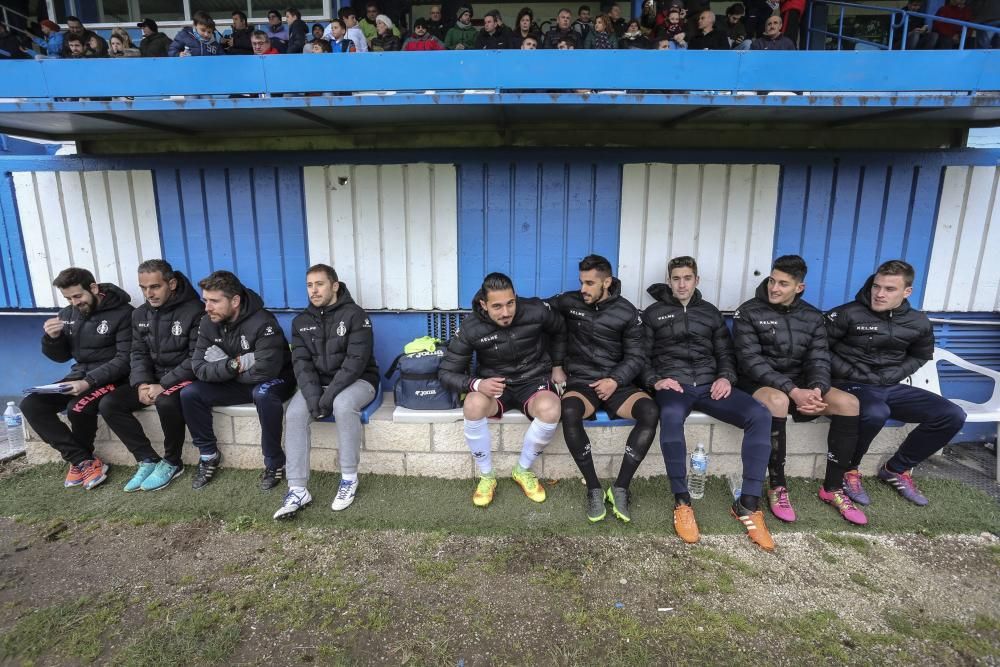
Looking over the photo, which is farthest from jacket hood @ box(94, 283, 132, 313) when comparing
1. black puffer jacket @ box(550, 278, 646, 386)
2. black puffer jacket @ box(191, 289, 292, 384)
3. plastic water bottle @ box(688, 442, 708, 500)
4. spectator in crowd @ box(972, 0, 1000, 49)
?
spectator in crowd @ box(972, 0, 1000, 49)

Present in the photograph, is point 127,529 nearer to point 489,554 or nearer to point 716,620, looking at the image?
point 489,554

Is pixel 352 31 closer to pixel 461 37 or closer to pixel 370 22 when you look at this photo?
pixel 370 22

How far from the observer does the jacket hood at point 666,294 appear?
363 centimetres

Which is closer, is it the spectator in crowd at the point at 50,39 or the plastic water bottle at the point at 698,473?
the plastic water bottle at the point at 698,473

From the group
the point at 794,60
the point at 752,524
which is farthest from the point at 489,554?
the point at 794,60

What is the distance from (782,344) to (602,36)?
4.09 m

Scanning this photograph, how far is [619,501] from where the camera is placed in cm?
319

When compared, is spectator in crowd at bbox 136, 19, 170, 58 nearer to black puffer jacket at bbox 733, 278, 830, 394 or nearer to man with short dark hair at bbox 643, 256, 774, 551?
man with short dark hair at bbox 643, 256, 774, 551

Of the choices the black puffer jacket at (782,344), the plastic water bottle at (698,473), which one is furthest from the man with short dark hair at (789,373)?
the plastic water bottle at (698,473)

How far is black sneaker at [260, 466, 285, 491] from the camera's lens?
3.47m

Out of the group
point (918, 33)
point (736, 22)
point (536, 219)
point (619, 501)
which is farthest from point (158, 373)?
point (918, 33)

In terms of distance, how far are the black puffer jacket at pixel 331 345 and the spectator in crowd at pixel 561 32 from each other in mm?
4115

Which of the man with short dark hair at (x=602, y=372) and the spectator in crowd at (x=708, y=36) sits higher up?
the spectator in crowd at (x=708, y=36)

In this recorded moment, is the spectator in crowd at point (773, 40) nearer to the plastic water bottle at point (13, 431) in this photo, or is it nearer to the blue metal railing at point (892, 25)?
the blue metal railing at point (892, 25)
